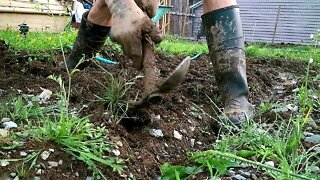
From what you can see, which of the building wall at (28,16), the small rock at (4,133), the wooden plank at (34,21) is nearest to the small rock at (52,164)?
the small rock at (4,133)

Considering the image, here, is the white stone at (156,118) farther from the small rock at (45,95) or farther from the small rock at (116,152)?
the small rock at (45,95)

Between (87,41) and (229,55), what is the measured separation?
3.69 ft

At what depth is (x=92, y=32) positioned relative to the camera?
10.4 feet

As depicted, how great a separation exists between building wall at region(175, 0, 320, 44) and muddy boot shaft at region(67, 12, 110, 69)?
11.5m

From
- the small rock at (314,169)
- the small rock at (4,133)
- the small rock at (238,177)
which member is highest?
the small rock at (4,133)

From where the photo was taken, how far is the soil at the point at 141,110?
1668 millimetres

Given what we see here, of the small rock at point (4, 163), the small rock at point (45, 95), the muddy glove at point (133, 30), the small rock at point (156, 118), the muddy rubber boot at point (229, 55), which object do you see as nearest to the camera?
the small rock at point (4, 163)

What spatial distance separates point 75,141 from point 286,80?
8.14 ft

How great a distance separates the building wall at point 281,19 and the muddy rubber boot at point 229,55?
11942 mm

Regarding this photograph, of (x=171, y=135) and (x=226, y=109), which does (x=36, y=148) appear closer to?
(x=171, y=135)

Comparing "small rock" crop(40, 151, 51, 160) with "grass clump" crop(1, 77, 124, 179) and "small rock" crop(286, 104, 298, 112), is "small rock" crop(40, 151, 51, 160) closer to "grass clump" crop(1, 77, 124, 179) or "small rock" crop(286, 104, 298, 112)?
"grass clump" crop(1, 77, 124, 179)

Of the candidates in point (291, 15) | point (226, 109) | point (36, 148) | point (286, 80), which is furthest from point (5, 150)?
point (291, 15)

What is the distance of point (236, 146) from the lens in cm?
186

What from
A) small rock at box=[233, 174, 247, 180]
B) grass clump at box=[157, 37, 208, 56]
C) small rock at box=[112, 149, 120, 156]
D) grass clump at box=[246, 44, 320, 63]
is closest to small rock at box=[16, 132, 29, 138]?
small rock at box=[112, 149, 120, 156]
